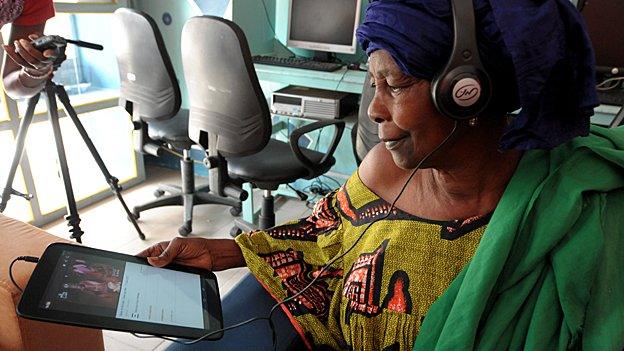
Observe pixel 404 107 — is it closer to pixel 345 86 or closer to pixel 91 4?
pixel 345 86

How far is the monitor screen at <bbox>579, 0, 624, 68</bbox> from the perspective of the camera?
197cm

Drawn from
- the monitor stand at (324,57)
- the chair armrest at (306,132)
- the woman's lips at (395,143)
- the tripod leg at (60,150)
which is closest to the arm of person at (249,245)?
the woman's lips at (395,143)

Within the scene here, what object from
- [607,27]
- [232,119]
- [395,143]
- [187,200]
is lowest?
[187,200]

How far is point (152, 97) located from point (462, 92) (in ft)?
6.13

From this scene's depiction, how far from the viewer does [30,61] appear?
1485 mm

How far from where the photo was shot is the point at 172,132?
7.54 feet

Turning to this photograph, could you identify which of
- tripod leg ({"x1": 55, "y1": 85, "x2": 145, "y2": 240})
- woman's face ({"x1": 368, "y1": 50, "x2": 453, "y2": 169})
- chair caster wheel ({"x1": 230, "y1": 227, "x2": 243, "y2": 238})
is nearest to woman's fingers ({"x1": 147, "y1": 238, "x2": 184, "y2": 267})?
woman's face ({"x1": 368, "y1": 50, "x2": 453, "y2": 169})

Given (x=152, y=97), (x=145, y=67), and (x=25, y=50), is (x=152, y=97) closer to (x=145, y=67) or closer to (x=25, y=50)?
(x=145, y=67)

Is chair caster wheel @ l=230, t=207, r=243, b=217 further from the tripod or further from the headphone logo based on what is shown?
the headphone logo

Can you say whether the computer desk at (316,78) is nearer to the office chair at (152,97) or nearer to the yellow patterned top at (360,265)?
the office chair at (152,97)

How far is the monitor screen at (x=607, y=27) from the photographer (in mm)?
1974

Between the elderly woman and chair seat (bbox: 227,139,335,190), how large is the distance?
106 cm

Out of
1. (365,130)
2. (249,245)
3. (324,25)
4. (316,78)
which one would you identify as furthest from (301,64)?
(249,245)

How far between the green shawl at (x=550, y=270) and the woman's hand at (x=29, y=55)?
1500mm
